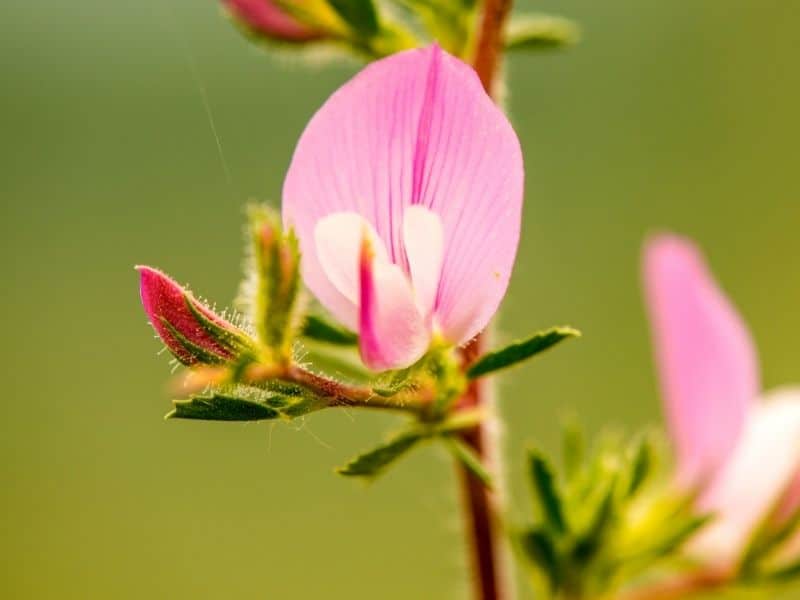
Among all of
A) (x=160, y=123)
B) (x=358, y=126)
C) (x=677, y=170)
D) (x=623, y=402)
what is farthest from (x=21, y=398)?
(x=358, y=126)

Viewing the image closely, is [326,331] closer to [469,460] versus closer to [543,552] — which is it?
[469,460]

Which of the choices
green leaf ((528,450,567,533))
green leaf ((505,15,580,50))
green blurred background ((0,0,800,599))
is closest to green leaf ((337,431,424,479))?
green leaf ((528,450,567,533))

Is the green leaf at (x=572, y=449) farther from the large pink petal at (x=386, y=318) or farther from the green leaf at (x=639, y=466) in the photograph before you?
the large pink petal at (x=386, y=318)

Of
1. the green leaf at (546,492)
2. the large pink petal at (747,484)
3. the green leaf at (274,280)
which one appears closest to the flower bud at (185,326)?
the green leaf at (274,280)

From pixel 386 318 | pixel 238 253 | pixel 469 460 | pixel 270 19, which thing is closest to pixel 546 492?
pixel 469 460

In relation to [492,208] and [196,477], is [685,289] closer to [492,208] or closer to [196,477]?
[492,208]
